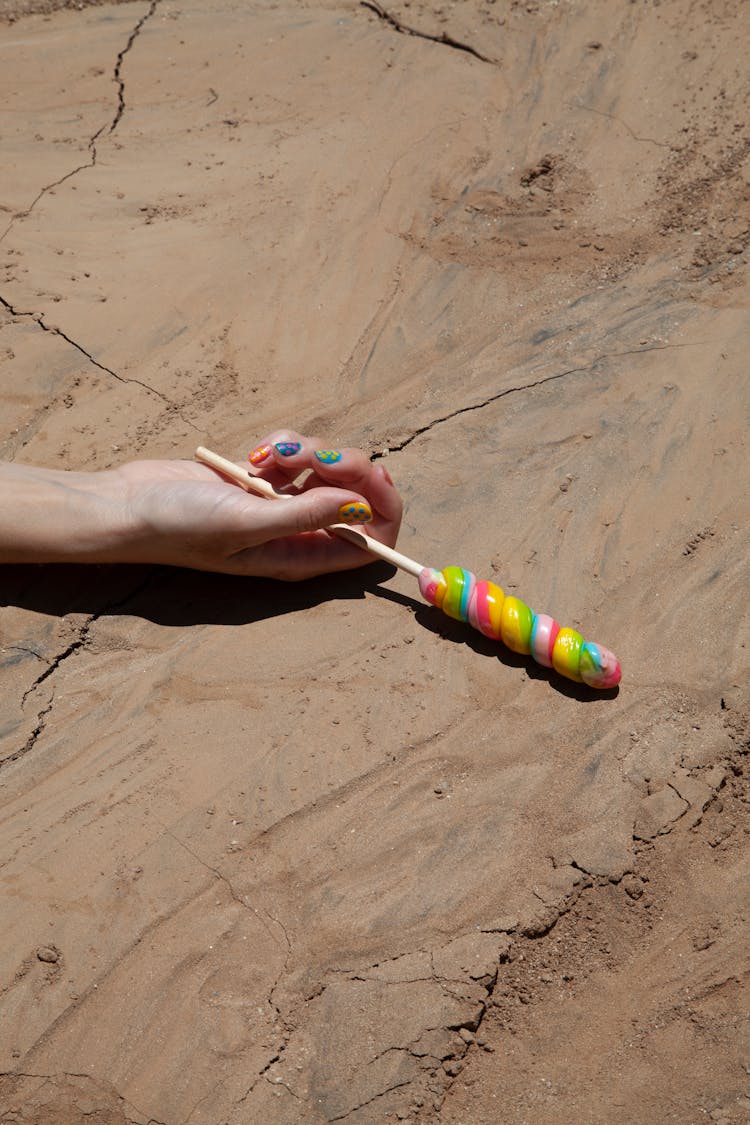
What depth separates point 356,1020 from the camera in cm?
226

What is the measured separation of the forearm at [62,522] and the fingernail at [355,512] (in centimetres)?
62

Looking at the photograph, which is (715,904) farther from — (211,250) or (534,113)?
(534,113)

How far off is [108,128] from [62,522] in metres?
2.47

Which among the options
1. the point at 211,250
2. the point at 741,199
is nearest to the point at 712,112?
the point at 741,199

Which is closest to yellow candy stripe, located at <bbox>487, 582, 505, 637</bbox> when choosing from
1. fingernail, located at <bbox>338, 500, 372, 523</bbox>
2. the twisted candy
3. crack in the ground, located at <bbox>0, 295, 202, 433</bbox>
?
the twisted candy

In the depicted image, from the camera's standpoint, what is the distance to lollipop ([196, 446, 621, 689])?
2.72 m

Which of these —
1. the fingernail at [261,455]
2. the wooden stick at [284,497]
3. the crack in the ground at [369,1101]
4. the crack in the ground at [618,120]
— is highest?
the crack in the ground at [618,120]

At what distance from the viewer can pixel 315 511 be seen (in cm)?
285

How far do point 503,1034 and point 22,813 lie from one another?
129cm

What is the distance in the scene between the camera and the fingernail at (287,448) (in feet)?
9.81

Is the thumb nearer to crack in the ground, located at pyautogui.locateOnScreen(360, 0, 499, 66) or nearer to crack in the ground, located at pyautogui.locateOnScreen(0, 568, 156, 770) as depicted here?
crack in the ground, located at pyautogui.locateOnScreen(0, 568, 156, 770)

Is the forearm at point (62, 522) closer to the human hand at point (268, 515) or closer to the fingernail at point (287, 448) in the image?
the human hand at point (268, 515)

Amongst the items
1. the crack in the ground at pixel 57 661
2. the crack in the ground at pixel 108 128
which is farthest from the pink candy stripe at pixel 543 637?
the crack in the ground at pixel 108 128

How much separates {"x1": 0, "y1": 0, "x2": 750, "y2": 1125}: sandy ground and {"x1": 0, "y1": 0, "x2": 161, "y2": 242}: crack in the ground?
20 mm
